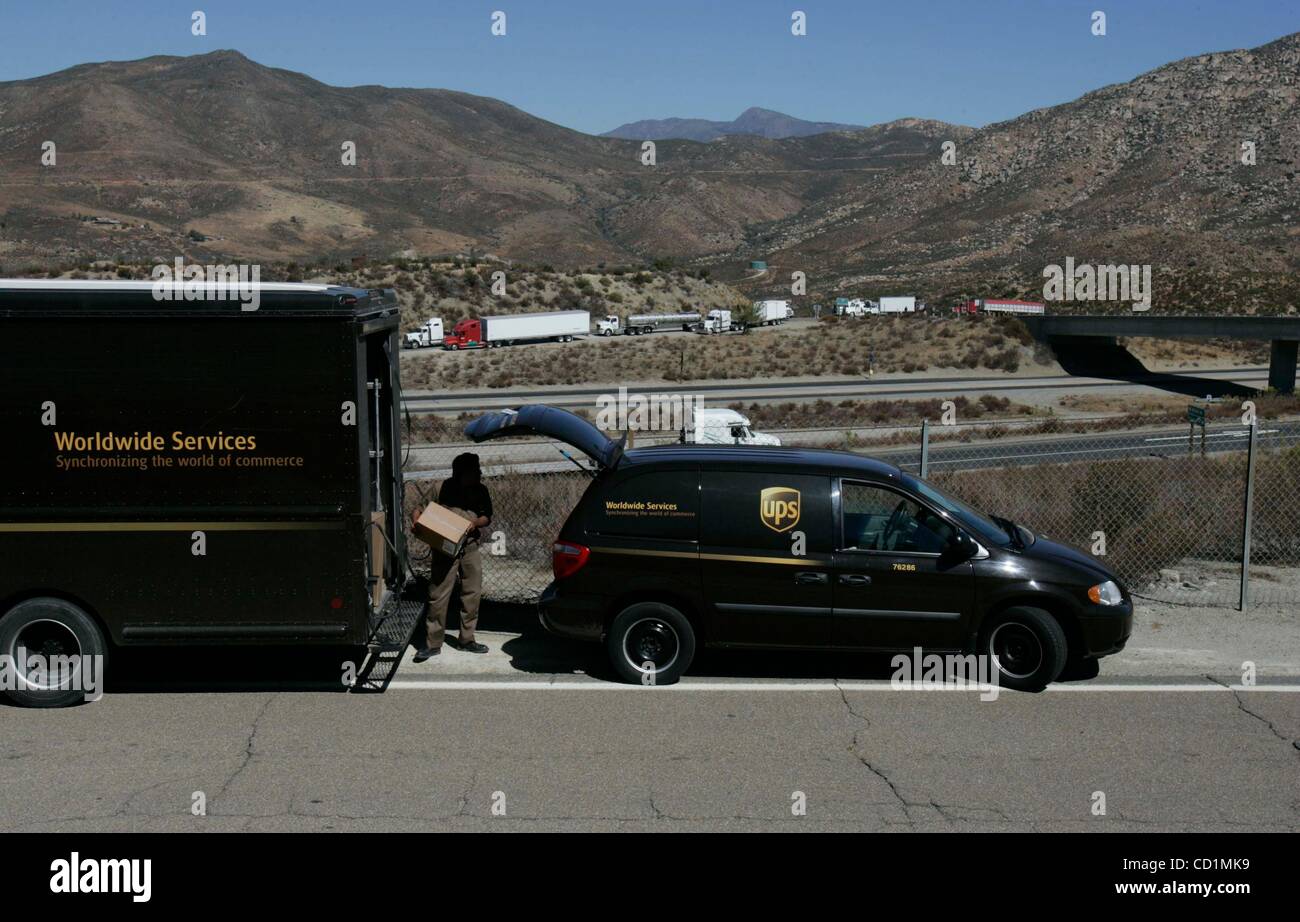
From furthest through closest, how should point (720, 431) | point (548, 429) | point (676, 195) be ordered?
point (676, 195) → point (720, 431) → point (548, 429)

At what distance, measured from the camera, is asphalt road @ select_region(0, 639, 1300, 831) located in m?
6.56

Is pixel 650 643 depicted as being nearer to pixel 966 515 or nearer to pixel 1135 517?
pixel 966 515

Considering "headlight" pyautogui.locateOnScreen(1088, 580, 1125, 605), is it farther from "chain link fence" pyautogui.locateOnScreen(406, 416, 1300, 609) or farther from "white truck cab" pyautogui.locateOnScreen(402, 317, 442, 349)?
"white truck cab" pyautogui.locateOnScreen(402, 317, 442, 349)

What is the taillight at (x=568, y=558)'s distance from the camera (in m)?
8.91

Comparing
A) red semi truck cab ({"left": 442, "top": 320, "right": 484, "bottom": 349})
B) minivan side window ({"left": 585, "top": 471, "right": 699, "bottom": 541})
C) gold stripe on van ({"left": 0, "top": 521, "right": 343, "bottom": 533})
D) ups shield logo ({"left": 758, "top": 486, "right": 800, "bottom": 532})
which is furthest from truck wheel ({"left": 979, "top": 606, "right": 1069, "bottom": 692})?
red semi truck cab ({"left": 442, "top": 320, "right": 484, "bottom": 349})

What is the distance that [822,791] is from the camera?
22.8ft

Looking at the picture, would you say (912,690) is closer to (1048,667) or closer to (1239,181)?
(1048,667)

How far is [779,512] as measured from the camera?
29.1ft

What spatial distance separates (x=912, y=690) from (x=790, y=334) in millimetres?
62348

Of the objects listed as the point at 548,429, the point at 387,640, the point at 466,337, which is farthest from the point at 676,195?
the point at 387,640

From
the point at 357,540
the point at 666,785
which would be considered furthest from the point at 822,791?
the point at 357,540

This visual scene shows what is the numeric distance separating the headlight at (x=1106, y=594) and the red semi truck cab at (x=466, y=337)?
56.1 m

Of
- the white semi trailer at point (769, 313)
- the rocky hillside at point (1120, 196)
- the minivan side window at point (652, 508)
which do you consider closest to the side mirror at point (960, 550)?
the minivan side window at point (652, 508)

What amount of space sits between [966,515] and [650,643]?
2.53 metres
